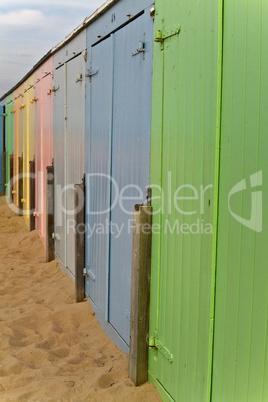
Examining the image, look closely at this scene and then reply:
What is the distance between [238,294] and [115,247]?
2193 millimetres

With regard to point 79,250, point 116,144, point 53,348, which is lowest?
point 53,348

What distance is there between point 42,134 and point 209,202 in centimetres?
656

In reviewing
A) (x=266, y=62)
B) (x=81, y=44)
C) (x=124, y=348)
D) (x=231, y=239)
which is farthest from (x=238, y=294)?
(x=81, y=44)

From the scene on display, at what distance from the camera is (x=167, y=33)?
3238 mm

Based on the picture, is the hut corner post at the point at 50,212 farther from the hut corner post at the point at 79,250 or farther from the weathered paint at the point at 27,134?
the weathered paint at the point at 27,134

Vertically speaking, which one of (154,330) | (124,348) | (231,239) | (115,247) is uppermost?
(231,239)

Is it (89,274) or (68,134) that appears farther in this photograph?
(68,134)

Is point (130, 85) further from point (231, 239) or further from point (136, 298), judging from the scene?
point (231, 239)

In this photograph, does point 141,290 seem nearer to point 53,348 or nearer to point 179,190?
point 179,190

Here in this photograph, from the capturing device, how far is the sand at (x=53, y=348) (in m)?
3.47

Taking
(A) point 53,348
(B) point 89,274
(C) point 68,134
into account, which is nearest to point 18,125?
(C) point 68,134

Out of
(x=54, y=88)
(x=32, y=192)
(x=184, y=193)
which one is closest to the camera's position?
(x=184, y=193)

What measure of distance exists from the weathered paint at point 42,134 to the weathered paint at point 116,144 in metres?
2.71

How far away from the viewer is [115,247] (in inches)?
176
